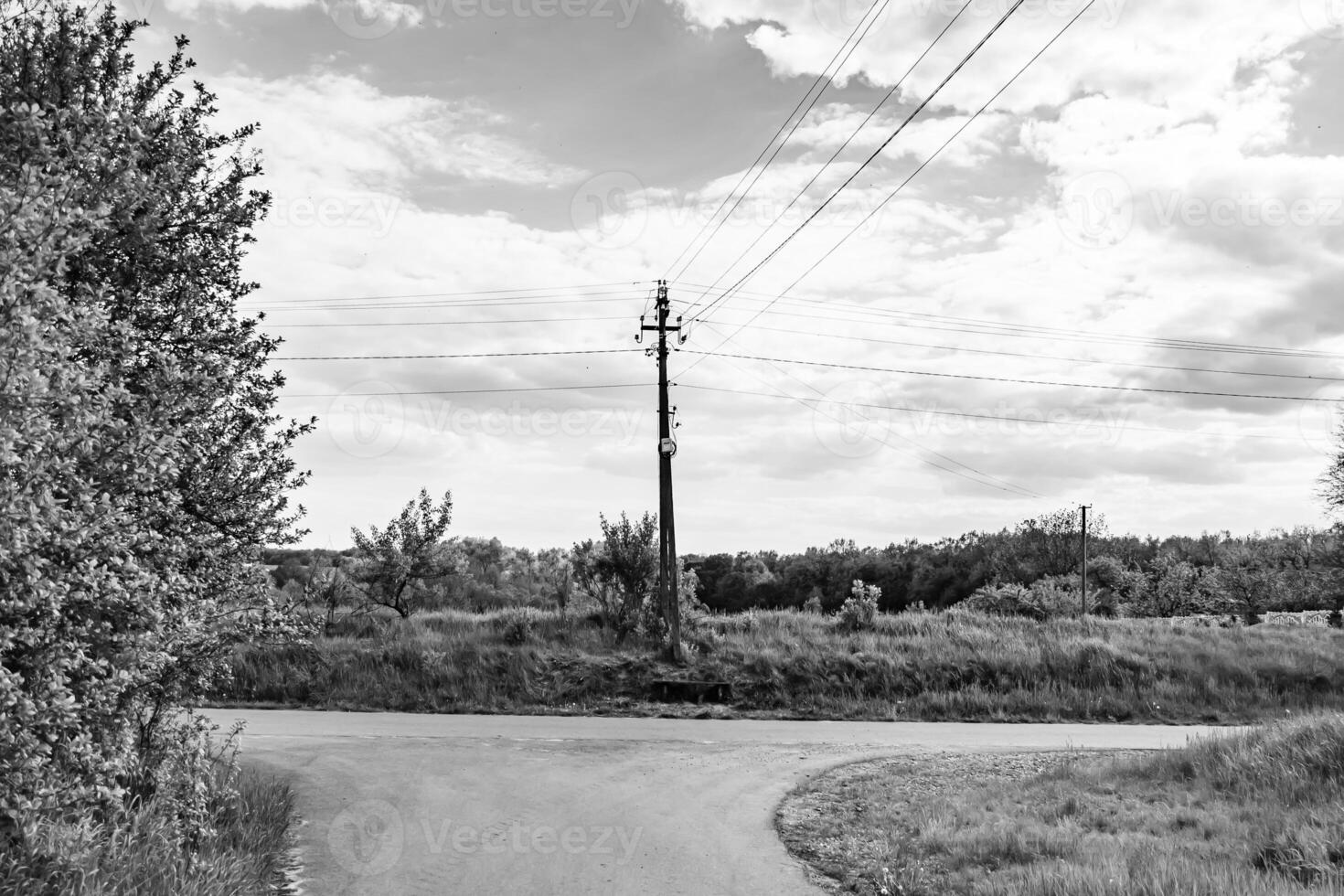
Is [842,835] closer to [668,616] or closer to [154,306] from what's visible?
[154,306]

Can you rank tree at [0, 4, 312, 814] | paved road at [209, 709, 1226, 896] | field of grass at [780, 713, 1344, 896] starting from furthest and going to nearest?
paved road at [209, 709, 1226, 896] < field of grass at [780, 713, 1344, 896] < tree at [0, 4, 312, 814]

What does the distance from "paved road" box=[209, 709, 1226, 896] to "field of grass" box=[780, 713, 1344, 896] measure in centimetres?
78

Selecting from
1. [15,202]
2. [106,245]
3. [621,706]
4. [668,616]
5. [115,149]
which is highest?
[115,149]

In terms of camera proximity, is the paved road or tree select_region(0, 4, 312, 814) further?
the paved road

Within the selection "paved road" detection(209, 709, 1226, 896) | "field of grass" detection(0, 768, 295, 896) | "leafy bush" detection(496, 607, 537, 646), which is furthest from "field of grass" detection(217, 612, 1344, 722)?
"field of grass" detection(0, 768, 295, 896)

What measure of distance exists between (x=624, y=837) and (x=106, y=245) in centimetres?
649

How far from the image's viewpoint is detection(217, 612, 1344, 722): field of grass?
64.5ft

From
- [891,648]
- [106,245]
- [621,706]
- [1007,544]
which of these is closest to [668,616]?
[621,706]

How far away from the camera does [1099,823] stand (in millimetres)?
8805

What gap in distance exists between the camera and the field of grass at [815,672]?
→ 19.7 metres

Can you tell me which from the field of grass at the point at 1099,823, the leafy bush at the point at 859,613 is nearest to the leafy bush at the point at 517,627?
the leafy bush at the point at 859,613

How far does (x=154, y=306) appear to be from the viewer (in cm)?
740

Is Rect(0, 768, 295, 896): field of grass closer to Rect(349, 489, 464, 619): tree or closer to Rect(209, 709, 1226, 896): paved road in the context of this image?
Rect(209, 709, 1226, 896): paved road

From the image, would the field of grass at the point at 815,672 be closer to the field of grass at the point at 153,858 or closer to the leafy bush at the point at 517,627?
the leafy bush at the point at 517,627
